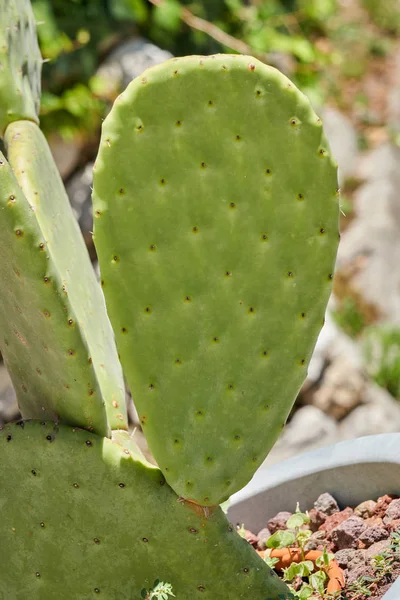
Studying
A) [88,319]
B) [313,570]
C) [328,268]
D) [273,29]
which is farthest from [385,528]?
[273,29]

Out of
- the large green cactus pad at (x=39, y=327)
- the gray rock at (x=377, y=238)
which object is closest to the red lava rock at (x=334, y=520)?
the large green cactus pad at (x=39, y=327)

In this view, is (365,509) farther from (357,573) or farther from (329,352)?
(329,352)

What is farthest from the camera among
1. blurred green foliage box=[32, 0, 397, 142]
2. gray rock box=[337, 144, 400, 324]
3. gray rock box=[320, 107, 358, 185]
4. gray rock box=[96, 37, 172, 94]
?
gray rock box=[320, 107, 358, 185]

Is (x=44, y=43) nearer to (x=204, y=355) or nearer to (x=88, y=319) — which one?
(x=88, y=319)

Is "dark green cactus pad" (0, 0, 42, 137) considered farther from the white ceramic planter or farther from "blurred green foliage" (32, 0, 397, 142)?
"blurred green foliage" (32, 0, 397, 142)

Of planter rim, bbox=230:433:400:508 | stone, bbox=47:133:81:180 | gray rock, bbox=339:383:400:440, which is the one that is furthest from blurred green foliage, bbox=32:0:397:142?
planter rim, bbox=230:433:400:508

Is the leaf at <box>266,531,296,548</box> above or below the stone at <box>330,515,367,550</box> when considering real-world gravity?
below

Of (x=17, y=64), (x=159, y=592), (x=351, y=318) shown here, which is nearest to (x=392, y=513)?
(x=159, y=592)
